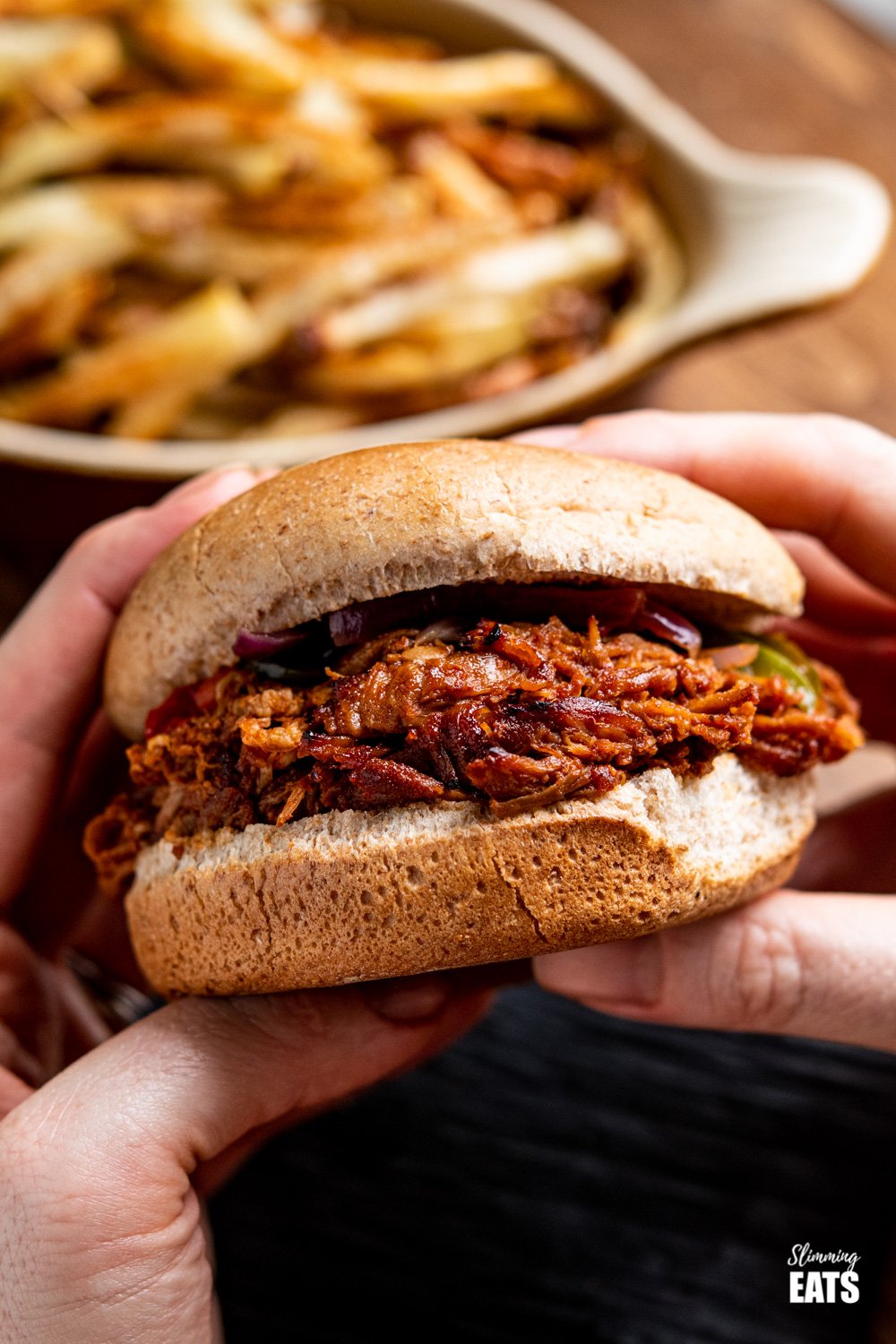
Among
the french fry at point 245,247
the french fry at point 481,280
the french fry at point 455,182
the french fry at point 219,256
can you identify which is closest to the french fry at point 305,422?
the french fry at point 245,247

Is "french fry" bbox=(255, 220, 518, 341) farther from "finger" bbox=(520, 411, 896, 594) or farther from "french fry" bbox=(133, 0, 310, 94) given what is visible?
"finger" bbox=(520, 411, 896, 594)

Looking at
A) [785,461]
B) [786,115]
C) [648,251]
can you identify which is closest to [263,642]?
[785,461]

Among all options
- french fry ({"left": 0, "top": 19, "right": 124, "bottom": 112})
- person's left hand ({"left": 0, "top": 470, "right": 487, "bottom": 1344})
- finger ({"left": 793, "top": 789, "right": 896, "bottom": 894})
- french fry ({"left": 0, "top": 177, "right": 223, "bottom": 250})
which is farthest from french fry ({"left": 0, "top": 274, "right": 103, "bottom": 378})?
finger ({"left": 793, "top": 789, "right": 896, "bottom": 894})

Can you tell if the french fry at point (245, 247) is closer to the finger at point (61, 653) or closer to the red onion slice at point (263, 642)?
the finger at point (61, 653)

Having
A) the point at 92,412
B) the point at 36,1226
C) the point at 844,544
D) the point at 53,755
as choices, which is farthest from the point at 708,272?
the point at 36,1226

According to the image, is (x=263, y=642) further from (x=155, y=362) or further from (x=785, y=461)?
(x=155, y=362)
